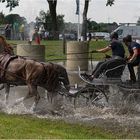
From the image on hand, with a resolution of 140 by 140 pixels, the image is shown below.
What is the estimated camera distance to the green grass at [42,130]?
871 centimetres

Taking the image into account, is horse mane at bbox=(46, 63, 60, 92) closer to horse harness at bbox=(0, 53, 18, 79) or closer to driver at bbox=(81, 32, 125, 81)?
horse harness at bbox=(0, 53, 18, 79)

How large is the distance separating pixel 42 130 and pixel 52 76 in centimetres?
288

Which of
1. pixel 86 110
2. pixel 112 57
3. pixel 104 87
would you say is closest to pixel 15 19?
pixel 112 57

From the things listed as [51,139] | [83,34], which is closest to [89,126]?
[51,139]

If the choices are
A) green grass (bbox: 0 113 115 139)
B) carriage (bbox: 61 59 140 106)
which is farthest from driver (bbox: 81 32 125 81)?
green grass (bbox: 0 113 115 139)

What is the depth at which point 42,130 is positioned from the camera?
30.7ft

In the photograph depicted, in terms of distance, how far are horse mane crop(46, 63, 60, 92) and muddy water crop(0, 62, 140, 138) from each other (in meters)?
0.31

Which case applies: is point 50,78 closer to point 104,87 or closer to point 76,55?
point 104,87

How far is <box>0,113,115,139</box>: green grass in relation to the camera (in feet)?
28.6

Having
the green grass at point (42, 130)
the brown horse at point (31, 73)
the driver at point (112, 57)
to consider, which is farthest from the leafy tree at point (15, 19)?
the green grass at point (42, 130)

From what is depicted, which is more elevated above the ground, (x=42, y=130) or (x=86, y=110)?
(x=42, y=130)

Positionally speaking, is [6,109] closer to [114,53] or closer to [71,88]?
[71,88]

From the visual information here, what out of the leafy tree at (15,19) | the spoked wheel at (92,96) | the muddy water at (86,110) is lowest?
the leafy tree at (15,19)

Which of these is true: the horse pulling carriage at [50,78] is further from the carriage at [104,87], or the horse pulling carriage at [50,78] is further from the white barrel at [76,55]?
the white barrel at [76,55]
